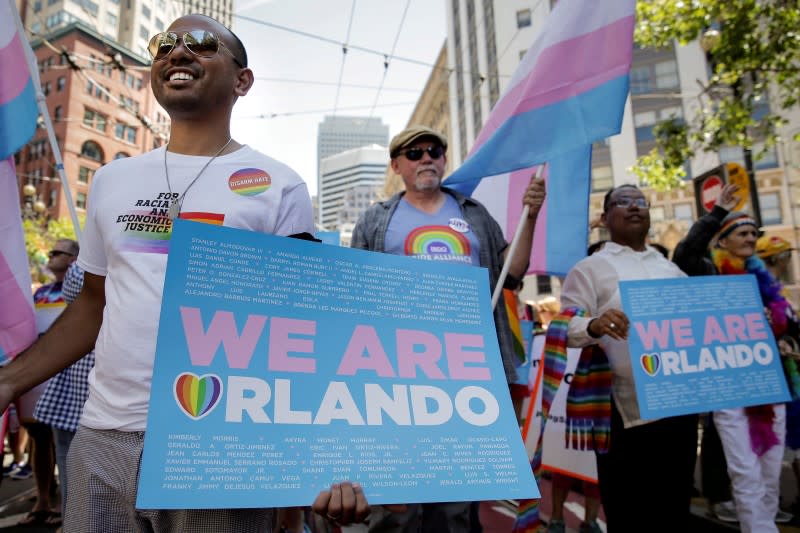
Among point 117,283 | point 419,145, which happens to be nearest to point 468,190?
point 419,145

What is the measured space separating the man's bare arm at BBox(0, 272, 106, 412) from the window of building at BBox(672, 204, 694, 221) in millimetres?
31341

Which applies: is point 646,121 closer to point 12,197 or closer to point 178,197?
point 12,197

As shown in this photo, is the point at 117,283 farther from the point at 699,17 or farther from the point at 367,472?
the point at 699,17

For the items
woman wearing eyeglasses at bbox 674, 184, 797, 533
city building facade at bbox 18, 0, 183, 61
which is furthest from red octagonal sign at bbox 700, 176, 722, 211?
city building facade at bbox 18, 0, 183, 61

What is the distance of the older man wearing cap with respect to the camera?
2.71 metres

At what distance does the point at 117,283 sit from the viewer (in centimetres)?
144

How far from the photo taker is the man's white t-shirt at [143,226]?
136 centimetres

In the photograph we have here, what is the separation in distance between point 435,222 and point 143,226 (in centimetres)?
164

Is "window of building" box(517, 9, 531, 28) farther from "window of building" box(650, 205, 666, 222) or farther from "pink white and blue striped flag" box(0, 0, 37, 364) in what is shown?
"pink white and blue striped flag" box(0, 0, 37, 364)

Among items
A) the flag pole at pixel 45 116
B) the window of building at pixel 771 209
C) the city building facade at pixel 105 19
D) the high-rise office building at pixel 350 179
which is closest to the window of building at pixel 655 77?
the window of building at pixel 771 209

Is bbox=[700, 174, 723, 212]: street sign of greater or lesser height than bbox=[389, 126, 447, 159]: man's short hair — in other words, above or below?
above

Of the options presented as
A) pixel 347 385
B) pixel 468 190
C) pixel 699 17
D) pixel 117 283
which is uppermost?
pixel 699 17

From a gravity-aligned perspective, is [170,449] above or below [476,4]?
below

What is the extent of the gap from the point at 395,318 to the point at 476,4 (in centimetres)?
3734
